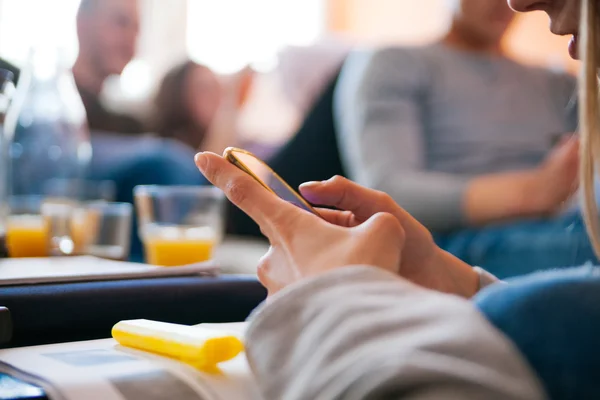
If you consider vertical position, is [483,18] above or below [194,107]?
above

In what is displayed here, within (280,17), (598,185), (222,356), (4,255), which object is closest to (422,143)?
(598,185)

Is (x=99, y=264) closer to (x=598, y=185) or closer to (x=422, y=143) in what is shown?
(x=422, y=143)

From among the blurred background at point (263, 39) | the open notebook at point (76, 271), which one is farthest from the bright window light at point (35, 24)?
the open notebook at point (76, 271)

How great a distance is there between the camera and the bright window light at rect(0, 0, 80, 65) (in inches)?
85.0

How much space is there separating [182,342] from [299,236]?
10cm

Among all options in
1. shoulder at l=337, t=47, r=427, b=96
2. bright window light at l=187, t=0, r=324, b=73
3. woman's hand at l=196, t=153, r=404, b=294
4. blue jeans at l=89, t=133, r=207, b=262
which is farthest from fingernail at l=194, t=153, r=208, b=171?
bright window light at l=187, t=0, r=324, b=73

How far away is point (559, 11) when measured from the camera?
1.72 ft

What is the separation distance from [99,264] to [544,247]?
0.92 m

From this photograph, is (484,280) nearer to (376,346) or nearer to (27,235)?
(376,346)

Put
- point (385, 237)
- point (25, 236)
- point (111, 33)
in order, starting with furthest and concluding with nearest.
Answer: point (111, 33)
point (25, 236)
point (385, 237)

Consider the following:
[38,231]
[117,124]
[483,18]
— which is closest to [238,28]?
[117,124]

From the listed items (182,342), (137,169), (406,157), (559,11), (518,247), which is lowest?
(518,247)

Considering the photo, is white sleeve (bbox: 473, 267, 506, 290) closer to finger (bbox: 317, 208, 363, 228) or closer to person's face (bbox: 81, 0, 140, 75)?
finger (bbox: 317, 208, 363, 228)

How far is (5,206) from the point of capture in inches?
35.6
